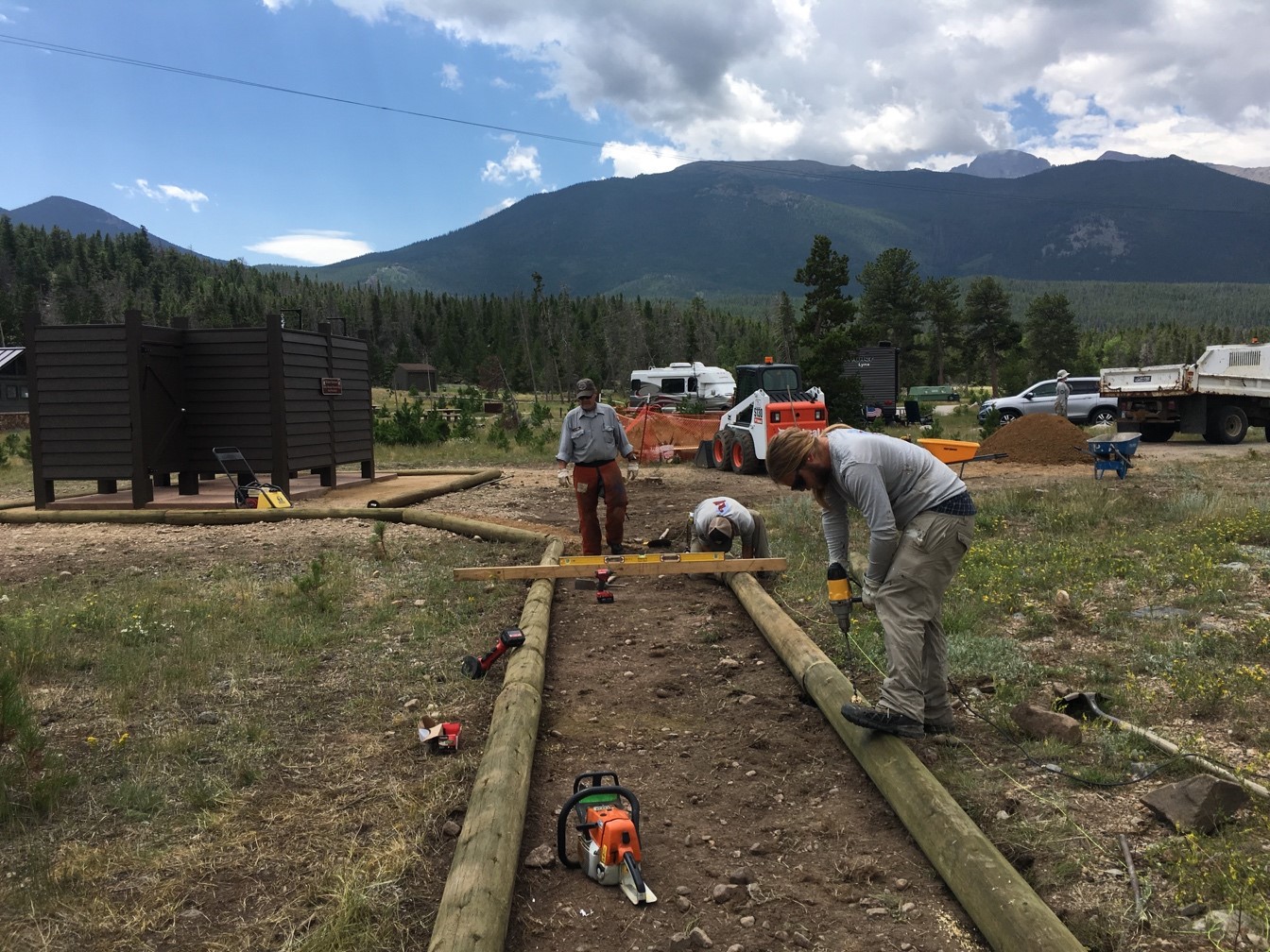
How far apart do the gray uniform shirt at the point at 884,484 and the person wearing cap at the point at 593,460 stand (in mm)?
5022

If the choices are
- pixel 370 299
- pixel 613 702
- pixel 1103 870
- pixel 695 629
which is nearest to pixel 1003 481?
pixel 695 629

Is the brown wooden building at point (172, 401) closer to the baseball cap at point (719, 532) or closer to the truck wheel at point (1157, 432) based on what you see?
the baseball cap at point (719, 532)

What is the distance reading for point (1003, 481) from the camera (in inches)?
689

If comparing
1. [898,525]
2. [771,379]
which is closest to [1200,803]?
[898,525]

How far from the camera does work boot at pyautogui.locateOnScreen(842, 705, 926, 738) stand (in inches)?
176

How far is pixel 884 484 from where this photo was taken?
184 inches

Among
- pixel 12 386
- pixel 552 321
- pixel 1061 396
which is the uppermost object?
pixel 552 321

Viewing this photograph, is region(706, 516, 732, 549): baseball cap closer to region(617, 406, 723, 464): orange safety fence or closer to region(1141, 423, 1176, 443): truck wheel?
region(617, 406, 723, 464): orange safety fence

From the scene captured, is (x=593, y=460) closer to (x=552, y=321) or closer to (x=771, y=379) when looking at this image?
(x=771, y=379)

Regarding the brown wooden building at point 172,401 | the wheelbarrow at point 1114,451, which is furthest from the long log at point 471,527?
the wheelbarrow at point 1114,451

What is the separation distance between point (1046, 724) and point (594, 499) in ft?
18.8

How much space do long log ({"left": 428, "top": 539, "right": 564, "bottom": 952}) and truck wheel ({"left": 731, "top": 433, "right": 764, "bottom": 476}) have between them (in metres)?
14.4

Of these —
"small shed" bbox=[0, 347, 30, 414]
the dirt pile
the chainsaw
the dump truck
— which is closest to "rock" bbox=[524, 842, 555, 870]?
the chainsaw

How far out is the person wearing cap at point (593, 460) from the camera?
379 inches
